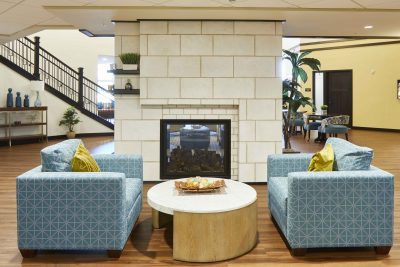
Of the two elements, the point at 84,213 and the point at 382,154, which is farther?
the point at 382,154

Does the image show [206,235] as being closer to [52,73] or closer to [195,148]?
[195,148]

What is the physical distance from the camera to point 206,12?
17.4 feet

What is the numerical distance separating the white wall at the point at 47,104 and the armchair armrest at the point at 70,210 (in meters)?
8.35

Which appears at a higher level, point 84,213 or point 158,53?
point 158,53

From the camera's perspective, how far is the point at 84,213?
300 centimetres

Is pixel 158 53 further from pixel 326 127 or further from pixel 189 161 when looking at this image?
pixel 326 127

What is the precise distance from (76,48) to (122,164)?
10.5 m

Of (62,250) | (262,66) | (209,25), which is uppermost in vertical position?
(209,25)

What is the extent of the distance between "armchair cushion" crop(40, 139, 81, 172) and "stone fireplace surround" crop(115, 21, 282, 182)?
2551mm

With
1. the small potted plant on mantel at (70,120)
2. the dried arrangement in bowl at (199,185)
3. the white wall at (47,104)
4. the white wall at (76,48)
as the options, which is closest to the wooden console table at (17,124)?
the white wall at (47,104)

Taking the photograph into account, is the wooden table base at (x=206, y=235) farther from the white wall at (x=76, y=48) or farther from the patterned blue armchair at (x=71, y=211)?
the white wall at (x=76, y=48)

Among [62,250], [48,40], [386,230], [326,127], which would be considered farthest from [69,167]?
[48,40]

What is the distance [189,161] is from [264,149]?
111 cm

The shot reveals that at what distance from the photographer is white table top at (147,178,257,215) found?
3.06 metres
